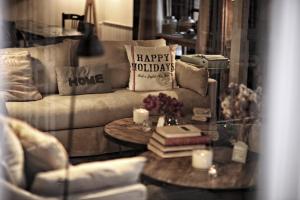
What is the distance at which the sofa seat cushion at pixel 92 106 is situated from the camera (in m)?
2.38

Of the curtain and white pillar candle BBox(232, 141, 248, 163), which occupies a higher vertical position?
the curtain

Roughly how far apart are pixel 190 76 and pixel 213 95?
36 cm

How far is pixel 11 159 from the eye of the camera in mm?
1648

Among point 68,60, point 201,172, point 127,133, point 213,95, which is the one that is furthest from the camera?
point 213,95

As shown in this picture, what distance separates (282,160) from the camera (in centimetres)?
218

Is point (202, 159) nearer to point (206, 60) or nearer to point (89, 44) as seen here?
point (89, 44)

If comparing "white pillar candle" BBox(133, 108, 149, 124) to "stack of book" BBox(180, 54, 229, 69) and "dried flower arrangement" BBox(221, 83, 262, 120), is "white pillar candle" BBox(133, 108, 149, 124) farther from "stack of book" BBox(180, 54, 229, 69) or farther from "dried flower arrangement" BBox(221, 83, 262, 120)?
"stack of book" BBox(180, 54, 229, 69)

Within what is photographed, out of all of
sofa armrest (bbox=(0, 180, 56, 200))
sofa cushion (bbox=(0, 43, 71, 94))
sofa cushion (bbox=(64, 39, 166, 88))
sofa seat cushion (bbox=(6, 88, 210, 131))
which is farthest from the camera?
sofa cushion (bbox=(64, 39, 166, 88))

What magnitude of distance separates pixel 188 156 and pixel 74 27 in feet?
2.49

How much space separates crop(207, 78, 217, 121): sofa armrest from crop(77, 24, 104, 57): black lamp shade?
0.75 metres

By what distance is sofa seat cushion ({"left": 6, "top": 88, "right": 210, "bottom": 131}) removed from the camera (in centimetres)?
238

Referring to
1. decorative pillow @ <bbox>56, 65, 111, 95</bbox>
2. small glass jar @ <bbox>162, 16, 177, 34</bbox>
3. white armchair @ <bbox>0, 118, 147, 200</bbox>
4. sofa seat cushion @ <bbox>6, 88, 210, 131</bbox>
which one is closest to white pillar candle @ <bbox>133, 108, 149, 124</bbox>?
sofa seat cushion @ <bbox>6, 88, 210, 131</bbox>

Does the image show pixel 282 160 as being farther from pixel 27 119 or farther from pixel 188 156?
pixel 27 119

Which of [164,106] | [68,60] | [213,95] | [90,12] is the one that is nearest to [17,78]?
[68,60]
